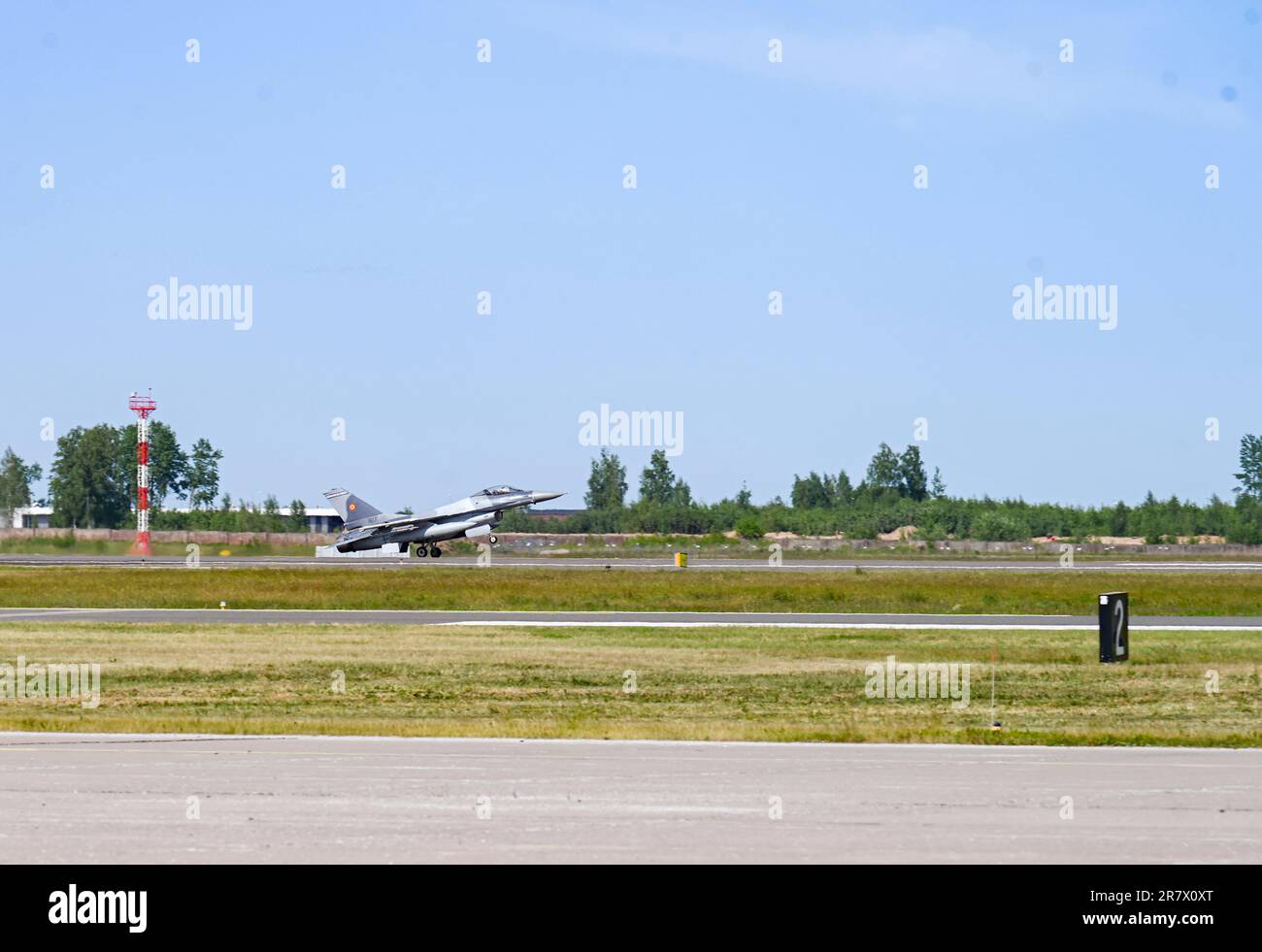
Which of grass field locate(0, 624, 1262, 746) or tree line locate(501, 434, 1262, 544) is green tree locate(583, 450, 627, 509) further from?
grass field locate(0, 624, 1262, 746)

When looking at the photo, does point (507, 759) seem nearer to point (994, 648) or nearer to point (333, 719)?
point (333, 719)

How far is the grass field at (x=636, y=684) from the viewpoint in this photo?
63.3 feet

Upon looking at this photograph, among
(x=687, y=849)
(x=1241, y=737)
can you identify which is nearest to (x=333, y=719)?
(x=687, y=849)

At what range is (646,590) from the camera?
53.2m

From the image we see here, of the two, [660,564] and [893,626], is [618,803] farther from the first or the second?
[660,564]

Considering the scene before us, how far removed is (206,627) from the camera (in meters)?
37.4

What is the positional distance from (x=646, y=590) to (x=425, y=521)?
34814mm

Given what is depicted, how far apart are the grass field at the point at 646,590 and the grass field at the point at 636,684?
1031 cm

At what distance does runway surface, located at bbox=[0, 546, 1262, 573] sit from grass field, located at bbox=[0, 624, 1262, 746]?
1315 inches

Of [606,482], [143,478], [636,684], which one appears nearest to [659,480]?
[606,482]

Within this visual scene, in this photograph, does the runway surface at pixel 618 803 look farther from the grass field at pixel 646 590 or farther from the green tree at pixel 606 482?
the green tree at pixel 606 482

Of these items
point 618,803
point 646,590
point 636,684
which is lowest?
point 636,684

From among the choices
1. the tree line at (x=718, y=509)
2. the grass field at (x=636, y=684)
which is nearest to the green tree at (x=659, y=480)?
the tree line at (x=718, y=509)
